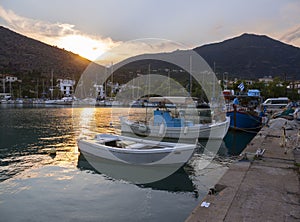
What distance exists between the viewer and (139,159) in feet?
36.7

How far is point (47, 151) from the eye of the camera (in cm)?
1548

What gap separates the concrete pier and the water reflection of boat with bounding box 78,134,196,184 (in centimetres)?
264

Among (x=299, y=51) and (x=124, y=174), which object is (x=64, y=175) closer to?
(x=124, y=174)

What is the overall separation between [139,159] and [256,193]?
5.64 metres

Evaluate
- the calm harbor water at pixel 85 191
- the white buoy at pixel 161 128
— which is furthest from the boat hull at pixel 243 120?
the calm harbor water at pixel 85 191

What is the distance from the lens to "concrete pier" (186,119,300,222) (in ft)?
17.1

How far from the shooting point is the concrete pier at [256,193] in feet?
17.1

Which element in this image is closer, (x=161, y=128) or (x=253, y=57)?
(x=161, y=128)

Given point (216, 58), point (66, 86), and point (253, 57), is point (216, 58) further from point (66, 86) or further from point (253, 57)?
point (66, 86)

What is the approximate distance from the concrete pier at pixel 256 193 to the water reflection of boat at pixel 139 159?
8.66ft

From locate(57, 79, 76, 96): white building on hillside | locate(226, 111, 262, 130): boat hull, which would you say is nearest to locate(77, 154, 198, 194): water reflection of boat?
locate(226, 111, 262, 130): boat hull

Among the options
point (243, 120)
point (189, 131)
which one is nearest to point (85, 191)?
point (189, 131)

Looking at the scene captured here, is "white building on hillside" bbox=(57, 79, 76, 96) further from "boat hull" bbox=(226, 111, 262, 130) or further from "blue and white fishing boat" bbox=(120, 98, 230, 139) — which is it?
"blue and white fishing boat" bbox=(120, 98, 230, 139)

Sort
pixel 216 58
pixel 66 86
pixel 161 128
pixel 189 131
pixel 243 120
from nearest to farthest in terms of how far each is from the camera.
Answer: pixel 189 131, pixel 161 128, pixel 243 120, pixel 66 86, pixel 216 58
